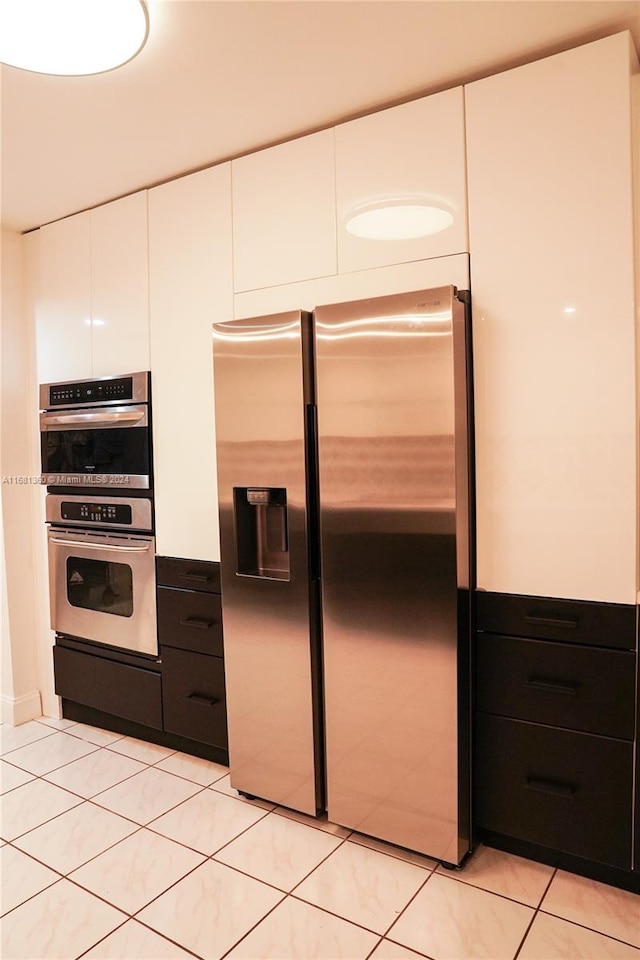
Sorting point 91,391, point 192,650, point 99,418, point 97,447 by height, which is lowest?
point 192,650

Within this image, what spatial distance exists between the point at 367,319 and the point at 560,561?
0.92 m

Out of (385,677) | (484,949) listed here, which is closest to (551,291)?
(385,677)

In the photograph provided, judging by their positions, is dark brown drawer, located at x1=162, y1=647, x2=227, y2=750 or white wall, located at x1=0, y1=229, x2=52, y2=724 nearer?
dark brown drawer, located at x1=162, y1=647, x2=227, y2=750

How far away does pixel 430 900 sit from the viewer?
6.11 feet

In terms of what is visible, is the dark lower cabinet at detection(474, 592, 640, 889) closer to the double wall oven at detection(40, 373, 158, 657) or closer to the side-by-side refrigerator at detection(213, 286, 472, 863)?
the side-by-side refrigerator at detection(213, 286, 472, 863)

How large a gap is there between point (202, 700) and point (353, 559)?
3.37 feet

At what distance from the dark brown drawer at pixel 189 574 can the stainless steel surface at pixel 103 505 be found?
0.18 meters

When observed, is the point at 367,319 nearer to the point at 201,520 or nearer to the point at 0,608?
the point at 201,520

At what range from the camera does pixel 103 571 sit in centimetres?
300

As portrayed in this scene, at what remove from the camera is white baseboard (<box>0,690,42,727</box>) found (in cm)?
321

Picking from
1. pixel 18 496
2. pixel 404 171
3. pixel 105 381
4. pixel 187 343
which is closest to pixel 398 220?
pixel 404 171

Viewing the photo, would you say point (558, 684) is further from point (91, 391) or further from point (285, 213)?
point (91, 391)

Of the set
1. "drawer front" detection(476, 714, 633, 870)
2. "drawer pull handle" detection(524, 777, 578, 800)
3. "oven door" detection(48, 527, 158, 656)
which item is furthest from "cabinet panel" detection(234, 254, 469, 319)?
"drawer pull handle" detection(524, 777, 578, 800)

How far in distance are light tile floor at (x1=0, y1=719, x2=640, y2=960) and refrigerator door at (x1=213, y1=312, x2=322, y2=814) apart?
229 millimetres
